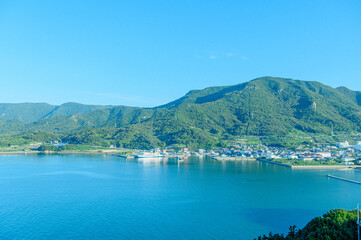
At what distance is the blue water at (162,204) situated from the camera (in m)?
12.8

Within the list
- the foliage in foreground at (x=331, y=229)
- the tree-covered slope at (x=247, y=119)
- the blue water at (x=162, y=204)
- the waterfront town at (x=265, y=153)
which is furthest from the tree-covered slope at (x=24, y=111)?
the foliage in foreground at (x=331, y=229)

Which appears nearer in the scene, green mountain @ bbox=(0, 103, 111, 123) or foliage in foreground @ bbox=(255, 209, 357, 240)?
foliage in foreground @ bbox=(255, 209, 357, 240)

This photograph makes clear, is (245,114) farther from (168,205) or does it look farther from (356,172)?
(168,205)

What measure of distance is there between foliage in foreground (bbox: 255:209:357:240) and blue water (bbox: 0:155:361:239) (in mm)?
2563

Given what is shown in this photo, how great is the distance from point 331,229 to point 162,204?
9.79 meters

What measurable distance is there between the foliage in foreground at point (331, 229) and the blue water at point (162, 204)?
2563 mm

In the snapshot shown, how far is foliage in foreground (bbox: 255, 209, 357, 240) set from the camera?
30.2 feet

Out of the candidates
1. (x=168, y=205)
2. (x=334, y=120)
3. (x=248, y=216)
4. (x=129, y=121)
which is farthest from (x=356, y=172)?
(x=129, y=121)

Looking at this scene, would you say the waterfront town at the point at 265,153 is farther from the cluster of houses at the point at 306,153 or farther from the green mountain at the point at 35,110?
the green mountain at the point at 35,110

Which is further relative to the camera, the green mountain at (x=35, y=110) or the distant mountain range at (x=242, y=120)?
the green mountain at (x=35, y=110)

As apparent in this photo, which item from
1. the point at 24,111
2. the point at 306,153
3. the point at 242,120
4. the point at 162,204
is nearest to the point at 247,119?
the point at 242,120

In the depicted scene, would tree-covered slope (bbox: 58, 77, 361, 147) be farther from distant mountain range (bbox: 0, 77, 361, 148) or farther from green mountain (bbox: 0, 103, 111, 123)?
green mountain (bbox: 0, 103, 111, 123)

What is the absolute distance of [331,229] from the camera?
9500 mm

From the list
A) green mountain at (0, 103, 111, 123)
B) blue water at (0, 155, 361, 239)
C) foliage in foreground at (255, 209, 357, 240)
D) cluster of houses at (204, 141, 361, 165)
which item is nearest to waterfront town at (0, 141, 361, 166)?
cluster of houses at (204, 141, 361, 165)
